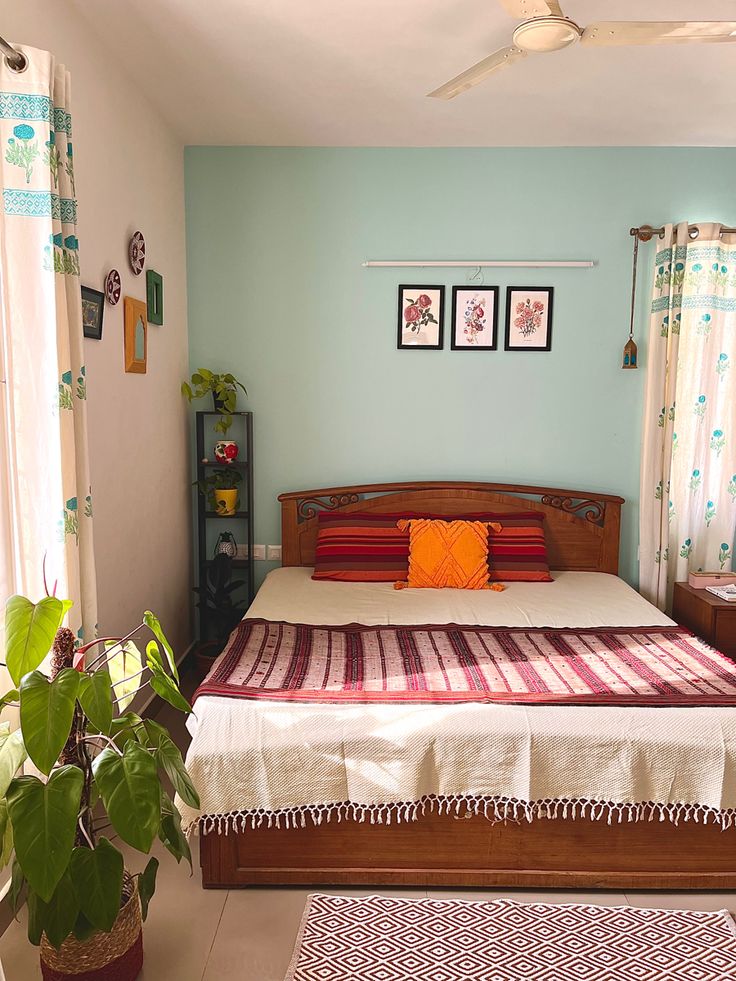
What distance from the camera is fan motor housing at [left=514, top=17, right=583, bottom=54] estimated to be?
2.04 m

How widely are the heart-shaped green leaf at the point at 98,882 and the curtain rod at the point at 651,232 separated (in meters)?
3.58

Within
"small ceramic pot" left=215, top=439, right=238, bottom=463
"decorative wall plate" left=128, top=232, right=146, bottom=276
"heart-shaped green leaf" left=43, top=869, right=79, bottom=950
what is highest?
"decorative wall plate" left=128, top=232, right=146, bottom=276

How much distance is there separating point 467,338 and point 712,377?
4.11ft

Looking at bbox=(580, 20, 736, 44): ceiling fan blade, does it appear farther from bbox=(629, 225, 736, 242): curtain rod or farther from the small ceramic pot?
the small ceramic pot

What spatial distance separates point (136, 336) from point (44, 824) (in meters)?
2.16

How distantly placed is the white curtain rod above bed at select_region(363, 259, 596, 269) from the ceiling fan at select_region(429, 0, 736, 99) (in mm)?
1757

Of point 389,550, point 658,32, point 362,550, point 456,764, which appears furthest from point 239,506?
point 658,32

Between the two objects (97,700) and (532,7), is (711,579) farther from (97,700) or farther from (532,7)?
(97,700)

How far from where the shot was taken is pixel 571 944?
2.11 meters

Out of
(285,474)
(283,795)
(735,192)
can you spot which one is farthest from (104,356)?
(735,192)

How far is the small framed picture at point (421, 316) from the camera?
4.00 m

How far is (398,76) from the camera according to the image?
3.01m

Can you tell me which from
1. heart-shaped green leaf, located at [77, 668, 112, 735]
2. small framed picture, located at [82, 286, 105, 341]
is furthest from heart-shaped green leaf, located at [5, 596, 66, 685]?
small framed picture, located at [82, 286, 105, 341]

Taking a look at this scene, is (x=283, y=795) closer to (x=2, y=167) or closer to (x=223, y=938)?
(x=223, y=938)
